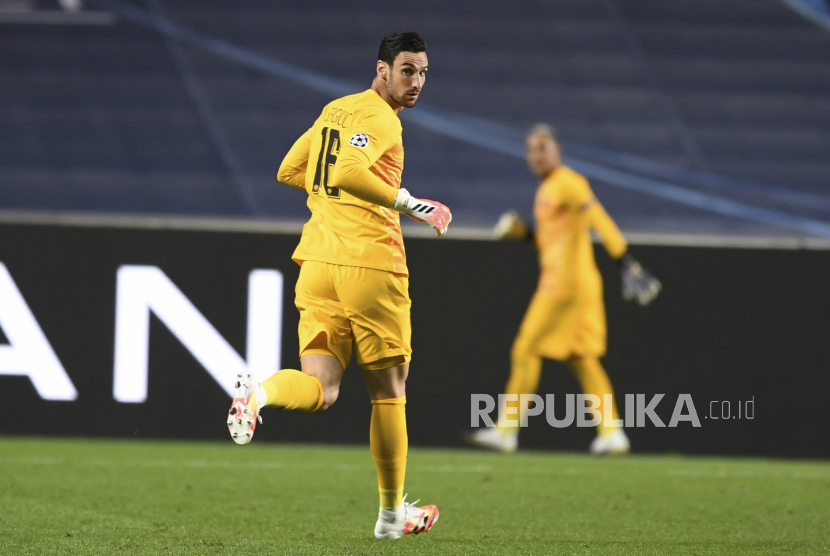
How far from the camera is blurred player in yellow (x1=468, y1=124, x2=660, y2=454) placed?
6.75 metres

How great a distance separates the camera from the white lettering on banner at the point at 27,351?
6672 mm

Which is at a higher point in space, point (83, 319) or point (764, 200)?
point (764, 200)

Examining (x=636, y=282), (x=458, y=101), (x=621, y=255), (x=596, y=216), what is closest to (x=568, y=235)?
(x=596, y=216)

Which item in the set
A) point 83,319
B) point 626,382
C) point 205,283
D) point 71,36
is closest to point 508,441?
point 626,382

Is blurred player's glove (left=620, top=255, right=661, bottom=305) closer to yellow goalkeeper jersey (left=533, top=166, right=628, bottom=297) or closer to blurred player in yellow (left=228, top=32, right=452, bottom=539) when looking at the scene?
yellow goalkeeper jersey (left=533, top=166, right=628, bottom=297)

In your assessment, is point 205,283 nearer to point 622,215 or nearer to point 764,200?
point 622,215

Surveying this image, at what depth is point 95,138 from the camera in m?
11.7

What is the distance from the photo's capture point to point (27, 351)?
670cm

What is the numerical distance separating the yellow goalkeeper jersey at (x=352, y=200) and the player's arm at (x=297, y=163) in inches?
4.3

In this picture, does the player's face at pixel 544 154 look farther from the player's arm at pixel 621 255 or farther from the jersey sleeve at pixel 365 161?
the jersey sleeve at pixel 365 161

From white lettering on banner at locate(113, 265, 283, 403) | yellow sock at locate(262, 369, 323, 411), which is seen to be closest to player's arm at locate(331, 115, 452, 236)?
yellow sock at locate(262, 369, 323, 411)

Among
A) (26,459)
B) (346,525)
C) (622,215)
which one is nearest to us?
(346,525)

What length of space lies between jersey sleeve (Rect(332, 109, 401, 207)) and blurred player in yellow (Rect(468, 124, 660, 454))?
10.5 ft

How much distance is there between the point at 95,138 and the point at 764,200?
6.78 m
